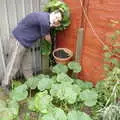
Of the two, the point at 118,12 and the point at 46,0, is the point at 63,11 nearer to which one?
the point at 46,0

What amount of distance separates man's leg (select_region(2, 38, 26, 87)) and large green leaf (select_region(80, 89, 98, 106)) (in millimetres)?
1149

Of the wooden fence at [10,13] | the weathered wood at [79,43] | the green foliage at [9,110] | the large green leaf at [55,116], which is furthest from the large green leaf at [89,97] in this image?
the wooden fence at [10,13]

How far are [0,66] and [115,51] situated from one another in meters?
1.93

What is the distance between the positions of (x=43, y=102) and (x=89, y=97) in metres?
0.66

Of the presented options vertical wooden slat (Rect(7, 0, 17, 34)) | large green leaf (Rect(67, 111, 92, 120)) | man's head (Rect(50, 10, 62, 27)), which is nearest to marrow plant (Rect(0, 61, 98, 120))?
large green leaf (Rect(67, 111, 92, 120))

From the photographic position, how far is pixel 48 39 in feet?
13.5

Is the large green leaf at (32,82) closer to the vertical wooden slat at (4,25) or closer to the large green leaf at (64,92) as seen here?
the large green leaf at (64,92)

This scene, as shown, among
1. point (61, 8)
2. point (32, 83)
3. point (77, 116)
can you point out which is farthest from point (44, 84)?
point (61, 8)

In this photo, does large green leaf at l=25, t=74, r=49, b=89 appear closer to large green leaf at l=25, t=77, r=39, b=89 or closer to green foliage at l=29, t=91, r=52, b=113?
large green leaf at l=25, t=77, r=39, b=89

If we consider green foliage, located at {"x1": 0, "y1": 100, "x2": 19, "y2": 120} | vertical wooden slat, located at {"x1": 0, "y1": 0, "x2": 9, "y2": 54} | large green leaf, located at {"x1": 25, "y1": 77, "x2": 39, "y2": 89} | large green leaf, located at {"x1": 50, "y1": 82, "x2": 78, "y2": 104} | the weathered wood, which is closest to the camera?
green foliage, located at {"x1": 0, "y1": 100, "x2": 19, "y2": 120}

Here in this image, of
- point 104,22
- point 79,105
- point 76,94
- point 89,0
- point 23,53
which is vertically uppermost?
point 89,0

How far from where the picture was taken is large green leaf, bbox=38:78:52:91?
11.9ft

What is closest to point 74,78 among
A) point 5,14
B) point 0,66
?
point 0,66

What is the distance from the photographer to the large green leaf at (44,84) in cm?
364
